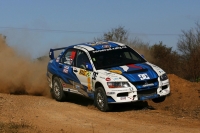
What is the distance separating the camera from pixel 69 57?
13.8 m

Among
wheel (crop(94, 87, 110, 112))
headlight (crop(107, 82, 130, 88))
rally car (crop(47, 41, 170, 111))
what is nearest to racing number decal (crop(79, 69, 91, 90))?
rally car (crop(47, 41, 170, 111))

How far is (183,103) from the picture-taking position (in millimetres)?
15008

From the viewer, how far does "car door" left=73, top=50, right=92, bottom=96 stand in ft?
41.3

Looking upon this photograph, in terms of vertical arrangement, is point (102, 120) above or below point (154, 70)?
below

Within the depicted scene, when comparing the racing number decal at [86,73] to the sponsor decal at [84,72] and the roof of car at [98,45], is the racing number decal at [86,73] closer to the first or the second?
the sponsor decal at [84,72]

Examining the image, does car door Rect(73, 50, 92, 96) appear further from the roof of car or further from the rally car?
the roof of car

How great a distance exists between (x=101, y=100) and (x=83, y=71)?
4.05 ft

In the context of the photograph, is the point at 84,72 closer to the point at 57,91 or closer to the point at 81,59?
the point at 81,59

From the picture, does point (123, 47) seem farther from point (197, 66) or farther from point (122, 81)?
point (197, 66)

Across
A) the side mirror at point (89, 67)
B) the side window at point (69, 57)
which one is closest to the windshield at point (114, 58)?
the side mirror at point (89, 67)

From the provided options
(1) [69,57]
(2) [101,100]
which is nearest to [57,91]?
(1) [69,57]

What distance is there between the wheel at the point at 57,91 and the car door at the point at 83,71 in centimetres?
107

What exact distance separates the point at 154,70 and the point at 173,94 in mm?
4050

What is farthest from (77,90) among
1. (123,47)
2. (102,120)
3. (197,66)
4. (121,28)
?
(121,28)
